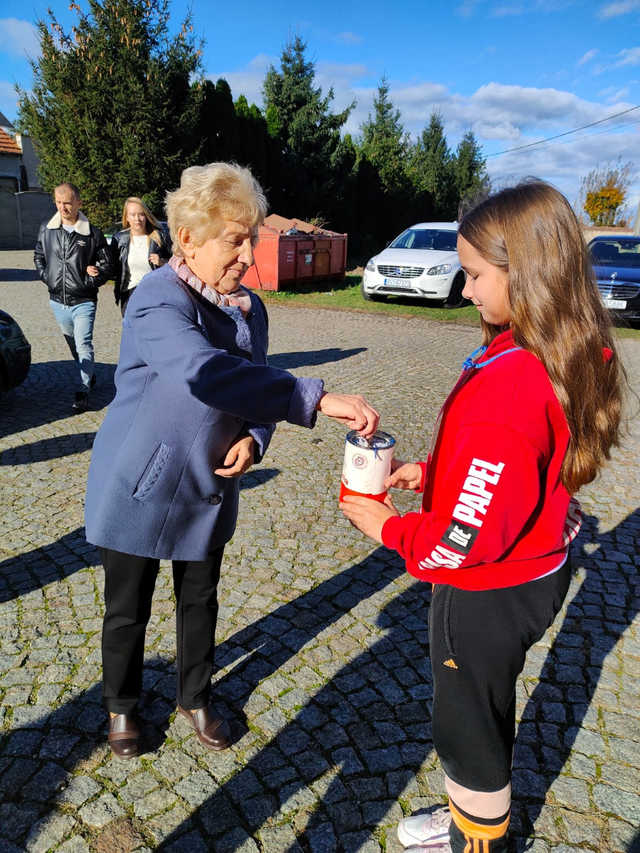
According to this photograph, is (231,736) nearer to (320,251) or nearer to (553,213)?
(553,213)

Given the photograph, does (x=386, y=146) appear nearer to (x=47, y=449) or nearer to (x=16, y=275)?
(x=16, y=275)

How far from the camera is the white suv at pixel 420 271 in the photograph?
45.4ft

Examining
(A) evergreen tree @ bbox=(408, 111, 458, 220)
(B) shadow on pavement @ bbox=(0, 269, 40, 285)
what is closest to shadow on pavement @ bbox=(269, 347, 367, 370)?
(B) shadow on pavement @ bbox=(0, 269, 40, 285)

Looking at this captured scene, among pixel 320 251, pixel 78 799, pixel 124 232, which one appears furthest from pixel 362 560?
pixel 320 251

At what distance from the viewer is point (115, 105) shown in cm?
1662

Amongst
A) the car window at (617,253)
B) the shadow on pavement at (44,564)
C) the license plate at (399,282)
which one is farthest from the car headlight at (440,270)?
the shadow on pavement at (44,564)

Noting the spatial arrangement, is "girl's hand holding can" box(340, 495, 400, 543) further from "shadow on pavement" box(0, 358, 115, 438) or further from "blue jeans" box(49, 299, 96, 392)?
"blue jeans" box(49, 299, 96, 392)

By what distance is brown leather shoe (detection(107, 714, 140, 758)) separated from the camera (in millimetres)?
2375

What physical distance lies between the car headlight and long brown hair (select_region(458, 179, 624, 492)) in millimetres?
12768

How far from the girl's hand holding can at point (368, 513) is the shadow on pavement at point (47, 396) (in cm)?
506

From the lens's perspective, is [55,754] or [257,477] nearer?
[55,754]

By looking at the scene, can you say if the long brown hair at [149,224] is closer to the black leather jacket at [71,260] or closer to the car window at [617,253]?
the black leather jacket at [71,260]

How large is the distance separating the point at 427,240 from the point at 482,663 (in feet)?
47.8

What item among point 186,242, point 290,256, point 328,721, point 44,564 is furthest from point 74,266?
point 290,256
